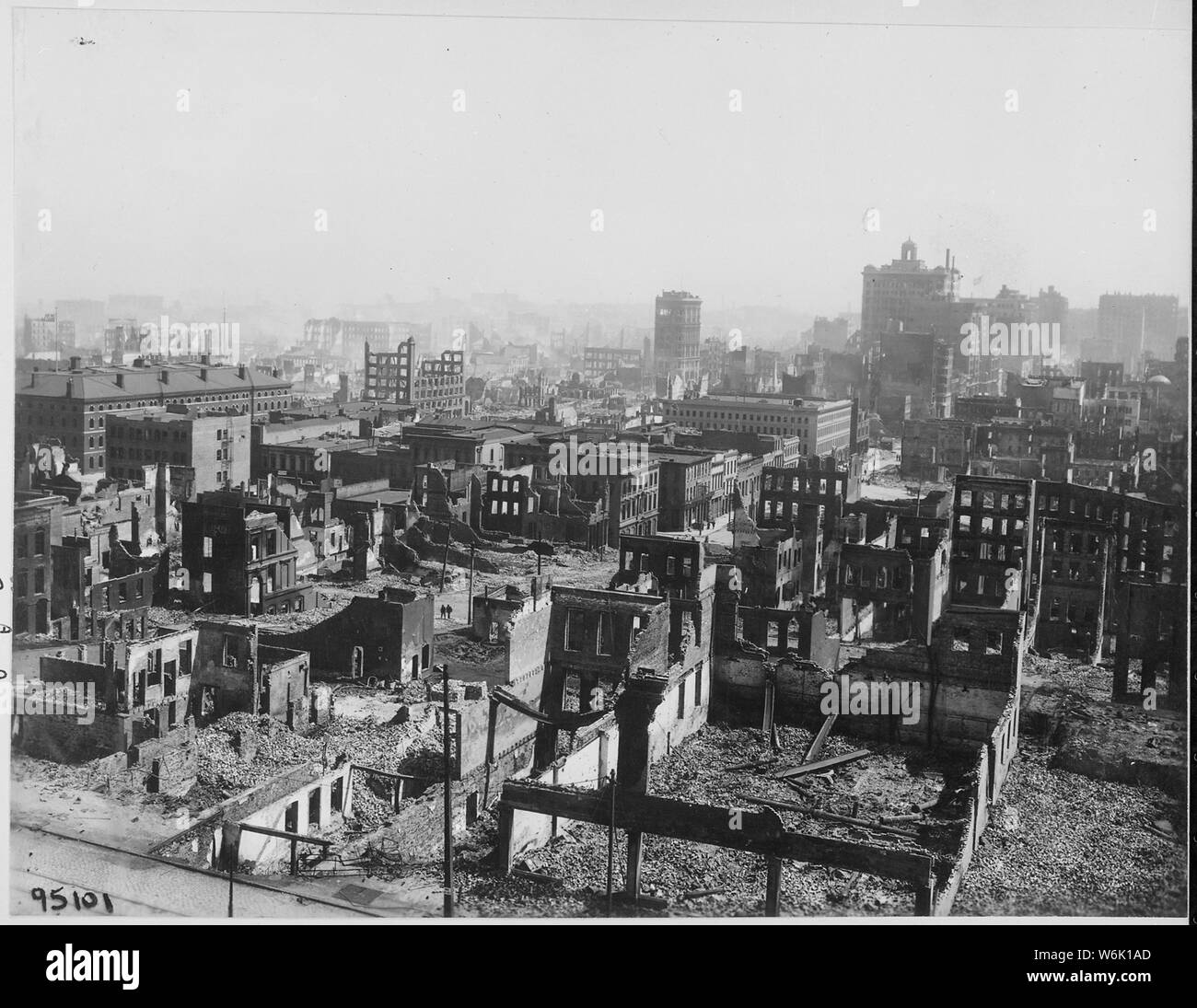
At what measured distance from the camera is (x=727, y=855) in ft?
54.7

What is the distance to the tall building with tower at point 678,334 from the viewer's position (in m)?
23.5

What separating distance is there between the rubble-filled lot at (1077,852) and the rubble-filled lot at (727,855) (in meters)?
0.81

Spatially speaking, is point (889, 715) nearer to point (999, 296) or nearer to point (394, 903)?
point (999, 296)

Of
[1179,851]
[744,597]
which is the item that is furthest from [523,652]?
[1179,851]

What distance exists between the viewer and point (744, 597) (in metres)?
25.8

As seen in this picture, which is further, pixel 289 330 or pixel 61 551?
pixel 289 330

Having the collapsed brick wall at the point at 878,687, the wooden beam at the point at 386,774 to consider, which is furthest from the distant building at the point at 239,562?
the collapsed brick wall at the point at 878,687

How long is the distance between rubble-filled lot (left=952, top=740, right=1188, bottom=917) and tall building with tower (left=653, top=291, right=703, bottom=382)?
35.1 ft

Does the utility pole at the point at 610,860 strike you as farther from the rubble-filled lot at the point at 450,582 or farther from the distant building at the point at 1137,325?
the distant building at the point at 1137,325

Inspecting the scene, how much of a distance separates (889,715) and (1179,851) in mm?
5859

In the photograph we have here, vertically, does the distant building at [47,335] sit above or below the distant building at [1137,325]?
below

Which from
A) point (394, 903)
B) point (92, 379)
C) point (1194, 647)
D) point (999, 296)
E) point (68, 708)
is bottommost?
point (394, 903)

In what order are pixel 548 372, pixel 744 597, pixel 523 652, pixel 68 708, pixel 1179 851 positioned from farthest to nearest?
pixel 548 372 → pixel 744 597 → pixel 523 652 → pixel 68 708 → pixel 1179 851

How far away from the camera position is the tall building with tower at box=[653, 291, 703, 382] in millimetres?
23453
